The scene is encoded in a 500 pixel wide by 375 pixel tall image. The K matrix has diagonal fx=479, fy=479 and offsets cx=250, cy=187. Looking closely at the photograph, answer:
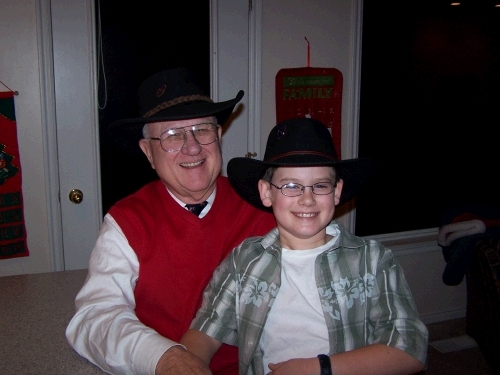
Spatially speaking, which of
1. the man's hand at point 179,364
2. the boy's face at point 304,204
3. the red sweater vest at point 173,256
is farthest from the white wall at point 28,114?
the man's hand at point 179,364

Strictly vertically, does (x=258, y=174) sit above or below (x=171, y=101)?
below

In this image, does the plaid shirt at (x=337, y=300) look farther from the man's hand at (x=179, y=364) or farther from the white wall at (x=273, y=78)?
the white wall at (x=273, y=78)

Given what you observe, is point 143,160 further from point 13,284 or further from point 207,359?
point 207,359

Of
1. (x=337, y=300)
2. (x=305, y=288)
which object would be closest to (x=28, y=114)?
(x=305, y=288)

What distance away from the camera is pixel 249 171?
1537 mm

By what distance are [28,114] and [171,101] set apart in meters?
1.75

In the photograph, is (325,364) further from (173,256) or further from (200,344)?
(173,256)

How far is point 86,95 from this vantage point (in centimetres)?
304

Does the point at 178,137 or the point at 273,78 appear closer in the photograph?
the point at 178,137

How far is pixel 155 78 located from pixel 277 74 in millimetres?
1939

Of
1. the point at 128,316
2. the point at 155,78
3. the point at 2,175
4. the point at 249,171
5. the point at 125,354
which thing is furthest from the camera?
the point at 2,175

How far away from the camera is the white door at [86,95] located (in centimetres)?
297

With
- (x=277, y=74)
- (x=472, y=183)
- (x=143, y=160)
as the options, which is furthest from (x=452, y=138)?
(x=143, y=160)

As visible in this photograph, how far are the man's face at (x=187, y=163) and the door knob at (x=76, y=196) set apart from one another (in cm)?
164
